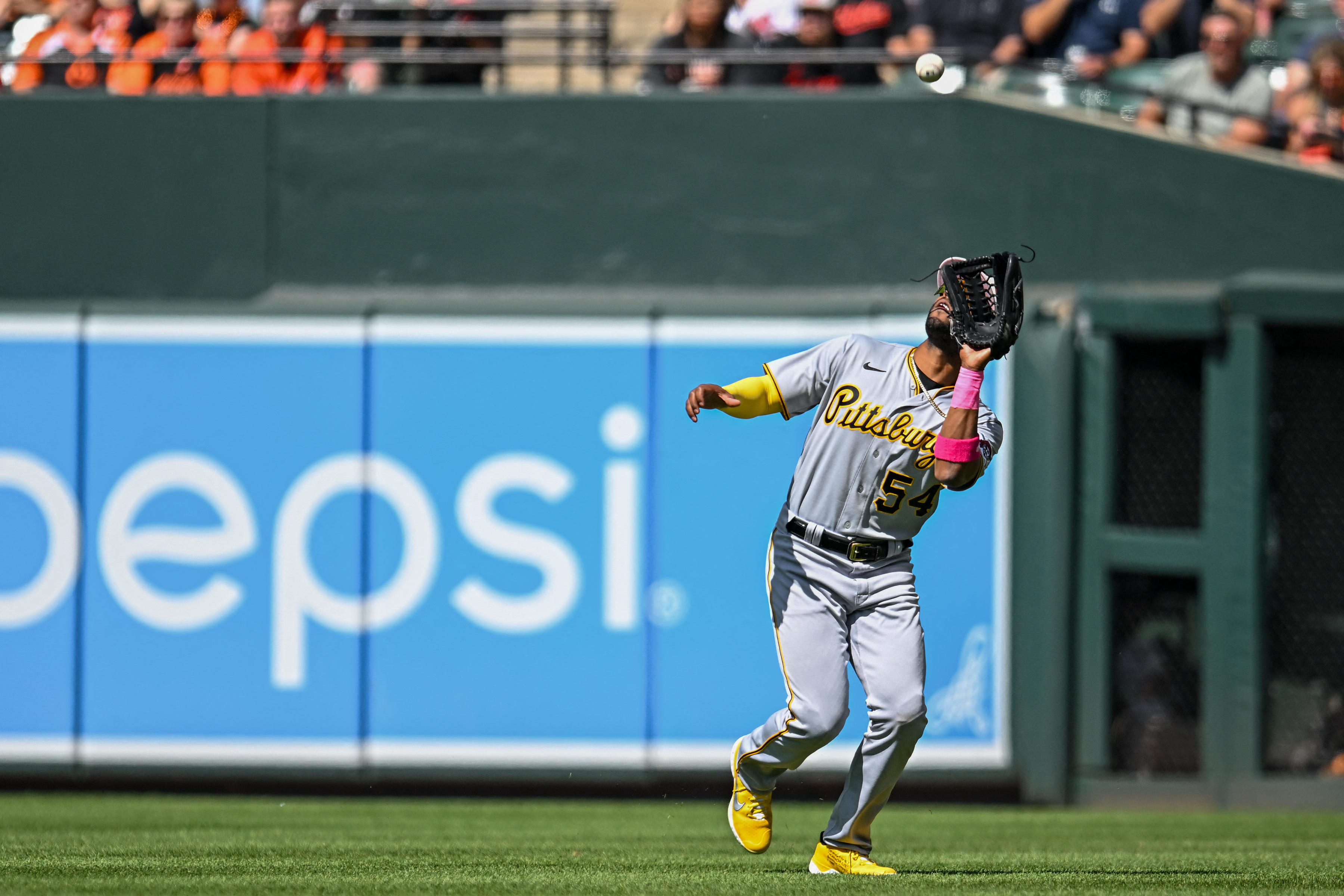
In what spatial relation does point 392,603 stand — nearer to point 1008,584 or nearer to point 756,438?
point 756,438

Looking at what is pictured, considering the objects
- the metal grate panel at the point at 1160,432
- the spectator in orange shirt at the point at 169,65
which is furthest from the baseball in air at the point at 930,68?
the spectator in orange shirt at the point at 169,65

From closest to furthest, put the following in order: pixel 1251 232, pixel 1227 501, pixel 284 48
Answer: pixel 1227 501 → pixel 1251 232 → pixel 284 48

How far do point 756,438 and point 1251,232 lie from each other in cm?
290

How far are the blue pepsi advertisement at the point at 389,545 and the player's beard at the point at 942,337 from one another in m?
3.93

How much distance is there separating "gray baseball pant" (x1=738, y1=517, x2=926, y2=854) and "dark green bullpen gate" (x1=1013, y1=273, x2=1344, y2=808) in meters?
3.92

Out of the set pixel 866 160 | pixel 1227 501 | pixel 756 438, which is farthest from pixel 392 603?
pixel 1227 501

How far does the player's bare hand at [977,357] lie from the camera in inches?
190

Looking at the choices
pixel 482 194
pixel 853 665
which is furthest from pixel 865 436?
pixel 482 194

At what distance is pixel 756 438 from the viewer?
29.8 ft

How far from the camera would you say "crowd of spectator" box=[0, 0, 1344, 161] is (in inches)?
370

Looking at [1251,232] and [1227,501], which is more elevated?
[1251,232]

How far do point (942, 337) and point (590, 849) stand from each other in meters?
2.35

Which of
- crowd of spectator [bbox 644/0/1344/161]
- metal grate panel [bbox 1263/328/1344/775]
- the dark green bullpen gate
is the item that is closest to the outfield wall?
crowd of spectator [bbox 644/0/1344/161]

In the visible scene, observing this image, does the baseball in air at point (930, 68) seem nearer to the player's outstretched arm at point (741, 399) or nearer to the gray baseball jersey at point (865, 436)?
the gray baseball jersey at point (865, 436)
